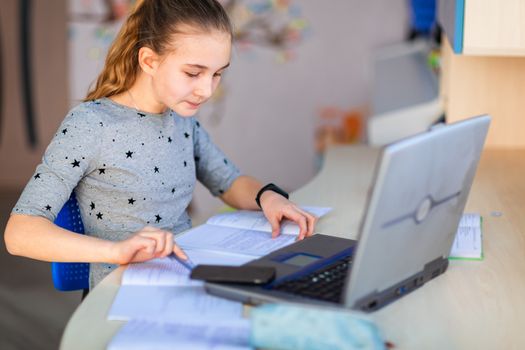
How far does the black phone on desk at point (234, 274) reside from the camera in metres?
1.23

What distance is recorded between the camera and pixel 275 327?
1029 millimetres

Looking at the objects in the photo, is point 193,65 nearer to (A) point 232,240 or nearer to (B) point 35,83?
(A) point 232,240

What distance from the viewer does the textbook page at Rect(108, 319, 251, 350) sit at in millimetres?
1060

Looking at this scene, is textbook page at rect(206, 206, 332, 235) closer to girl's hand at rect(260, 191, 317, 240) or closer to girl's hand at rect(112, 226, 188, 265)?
girl's hand at rect(260, 191, 317, 240)

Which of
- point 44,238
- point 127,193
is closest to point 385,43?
point 127,193

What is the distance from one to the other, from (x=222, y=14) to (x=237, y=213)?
1.34 ft

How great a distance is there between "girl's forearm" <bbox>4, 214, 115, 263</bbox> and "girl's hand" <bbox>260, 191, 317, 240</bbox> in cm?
35

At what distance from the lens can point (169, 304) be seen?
3.99 feet

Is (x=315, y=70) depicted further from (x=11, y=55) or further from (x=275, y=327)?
(x=275, y=327)

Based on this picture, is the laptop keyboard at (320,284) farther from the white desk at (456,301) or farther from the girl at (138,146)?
the girl at (138,146)

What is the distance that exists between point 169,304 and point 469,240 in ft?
2.08

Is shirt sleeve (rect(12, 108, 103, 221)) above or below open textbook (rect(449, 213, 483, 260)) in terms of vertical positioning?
above

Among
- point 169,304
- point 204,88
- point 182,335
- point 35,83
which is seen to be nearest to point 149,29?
point 204,88

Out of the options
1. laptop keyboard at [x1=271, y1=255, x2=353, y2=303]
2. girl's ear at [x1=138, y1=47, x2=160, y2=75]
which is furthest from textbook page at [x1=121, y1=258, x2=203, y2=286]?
girl's ear at [x1=138, y1=47, x2=160, y2=75]
